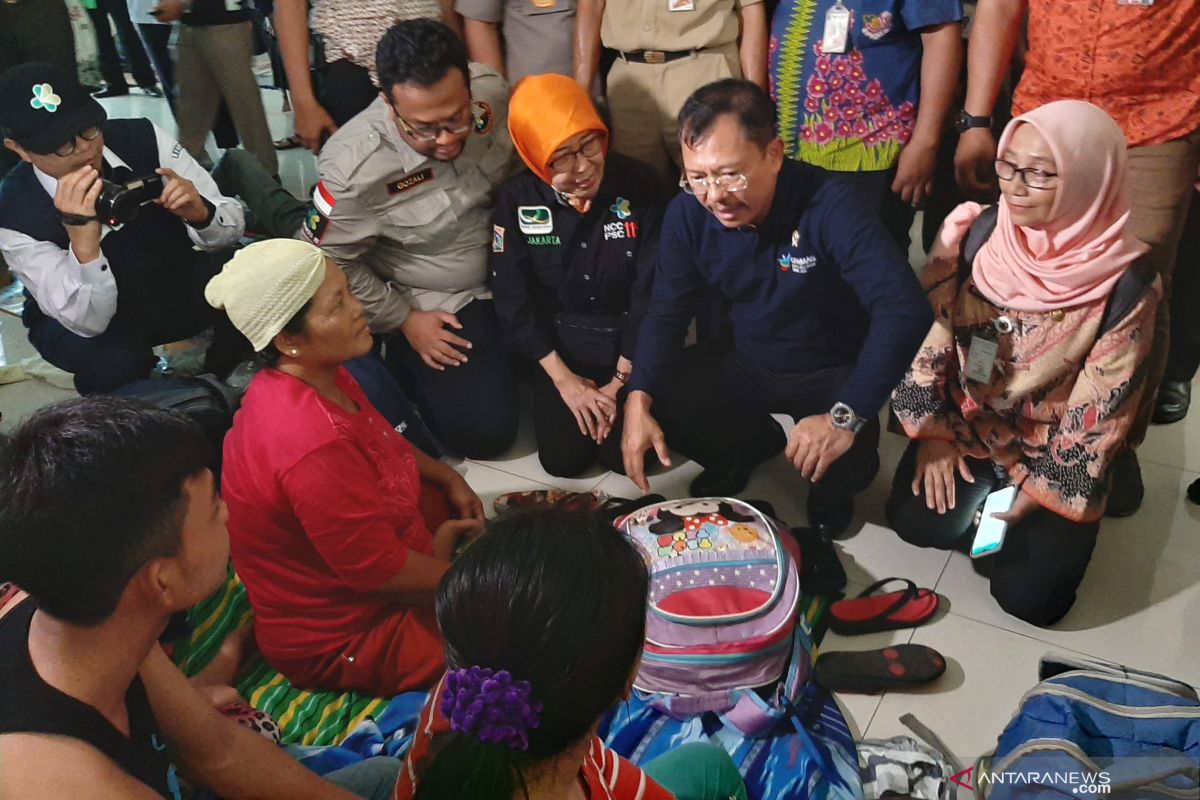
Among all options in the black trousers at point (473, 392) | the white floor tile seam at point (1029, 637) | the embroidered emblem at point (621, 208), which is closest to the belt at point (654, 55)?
the embroidered emblem at point (621, 208)

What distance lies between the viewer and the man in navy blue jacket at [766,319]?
1.87 metres

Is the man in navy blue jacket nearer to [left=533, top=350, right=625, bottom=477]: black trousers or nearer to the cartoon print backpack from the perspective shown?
[left=533, top=350, right=625, bottom=477]: black trousers

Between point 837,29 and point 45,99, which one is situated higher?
point 837,29

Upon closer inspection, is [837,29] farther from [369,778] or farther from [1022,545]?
[369,778]

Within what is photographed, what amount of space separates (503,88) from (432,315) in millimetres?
652

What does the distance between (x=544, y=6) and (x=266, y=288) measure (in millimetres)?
1355

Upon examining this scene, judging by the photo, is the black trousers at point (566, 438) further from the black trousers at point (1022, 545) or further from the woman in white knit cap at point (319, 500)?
the black trousers at point (1022, 545)

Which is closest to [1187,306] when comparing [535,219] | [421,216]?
[535,219]

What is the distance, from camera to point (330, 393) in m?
1.73

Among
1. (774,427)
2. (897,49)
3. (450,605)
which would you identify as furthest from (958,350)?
(450,605)

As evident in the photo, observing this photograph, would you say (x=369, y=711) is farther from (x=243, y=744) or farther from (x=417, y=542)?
(x=243, y=744)

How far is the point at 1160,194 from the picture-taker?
2.10 metres

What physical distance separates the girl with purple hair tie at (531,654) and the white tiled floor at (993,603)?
0.98 m

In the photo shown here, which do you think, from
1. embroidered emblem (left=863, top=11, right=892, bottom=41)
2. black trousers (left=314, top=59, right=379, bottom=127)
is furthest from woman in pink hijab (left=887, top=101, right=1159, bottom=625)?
black trousers (left=314, top=59, right=379, bottom=127)
